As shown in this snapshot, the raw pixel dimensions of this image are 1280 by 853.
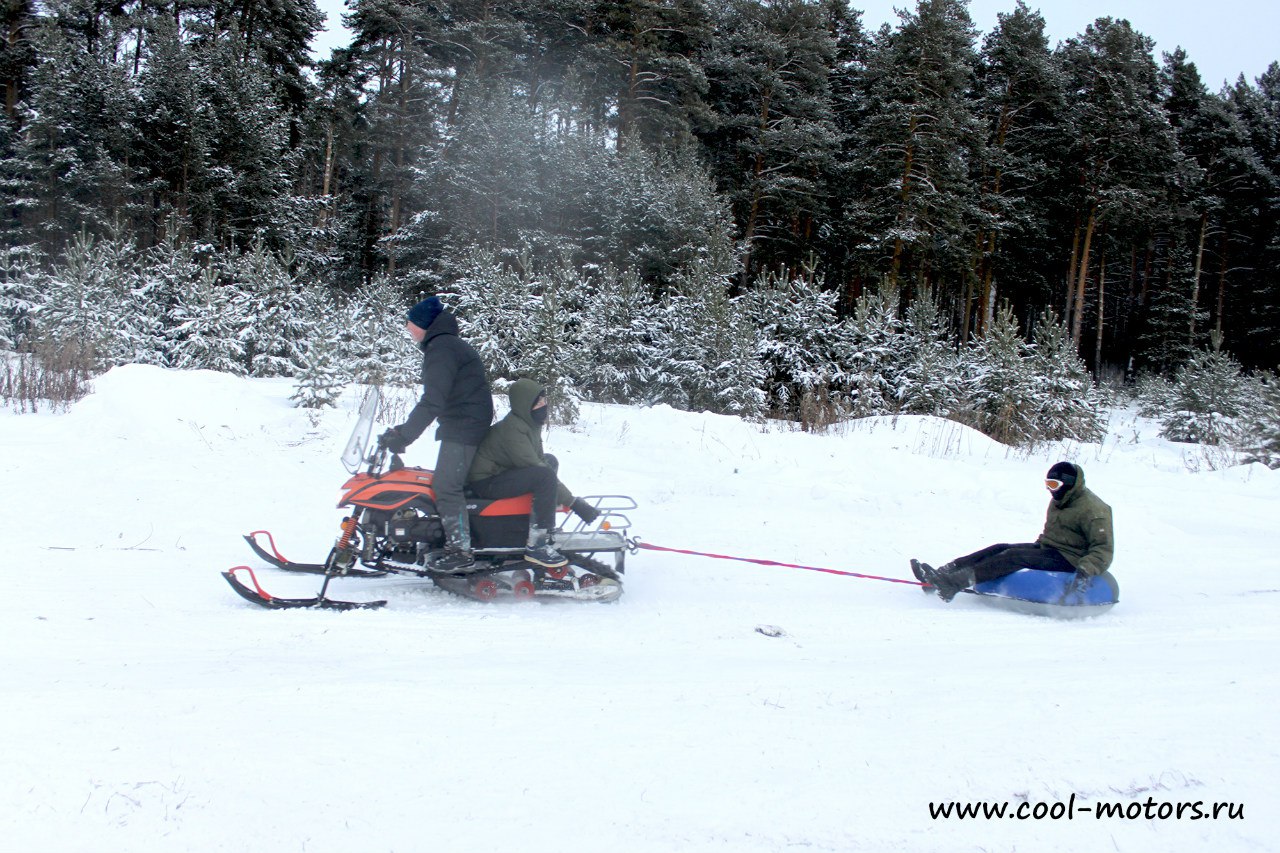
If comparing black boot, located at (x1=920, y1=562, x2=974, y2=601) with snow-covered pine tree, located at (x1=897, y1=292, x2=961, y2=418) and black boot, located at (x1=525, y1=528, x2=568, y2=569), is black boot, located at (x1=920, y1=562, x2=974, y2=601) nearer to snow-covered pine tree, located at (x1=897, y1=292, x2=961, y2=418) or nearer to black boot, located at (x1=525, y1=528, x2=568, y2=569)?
black boot, located at (x1=525, y1=528, x2=568, y2=569)

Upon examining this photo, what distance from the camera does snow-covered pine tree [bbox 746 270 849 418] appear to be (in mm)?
18500

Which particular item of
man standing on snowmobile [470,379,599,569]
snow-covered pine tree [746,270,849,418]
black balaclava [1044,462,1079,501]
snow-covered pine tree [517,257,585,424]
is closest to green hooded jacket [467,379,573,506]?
man standing on snowmobile [470,379,599,569]

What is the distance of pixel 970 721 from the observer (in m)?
3.73

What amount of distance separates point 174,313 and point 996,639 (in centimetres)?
1692

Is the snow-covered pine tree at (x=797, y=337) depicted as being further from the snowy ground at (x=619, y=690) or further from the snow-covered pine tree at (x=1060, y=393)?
the snowy ground at (x=619, y=690)

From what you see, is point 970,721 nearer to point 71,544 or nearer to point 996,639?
point 996,639

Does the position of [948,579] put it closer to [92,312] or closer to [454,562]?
[454,562]

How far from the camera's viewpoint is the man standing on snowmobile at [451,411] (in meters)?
5.87

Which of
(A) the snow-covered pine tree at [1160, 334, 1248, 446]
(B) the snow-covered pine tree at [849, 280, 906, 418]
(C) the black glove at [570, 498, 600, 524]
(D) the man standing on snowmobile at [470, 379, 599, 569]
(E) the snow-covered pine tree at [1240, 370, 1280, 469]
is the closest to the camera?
(D) the man standing on snowmobile at [470, 379, 599, 569]

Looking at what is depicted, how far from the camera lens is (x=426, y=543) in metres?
5.97

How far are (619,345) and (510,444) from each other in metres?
12.5

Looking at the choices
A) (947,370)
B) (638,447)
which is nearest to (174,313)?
(638,447)

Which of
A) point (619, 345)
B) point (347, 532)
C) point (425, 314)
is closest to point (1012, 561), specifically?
point (425, 314)

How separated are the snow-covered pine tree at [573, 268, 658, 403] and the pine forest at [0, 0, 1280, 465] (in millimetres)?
75
